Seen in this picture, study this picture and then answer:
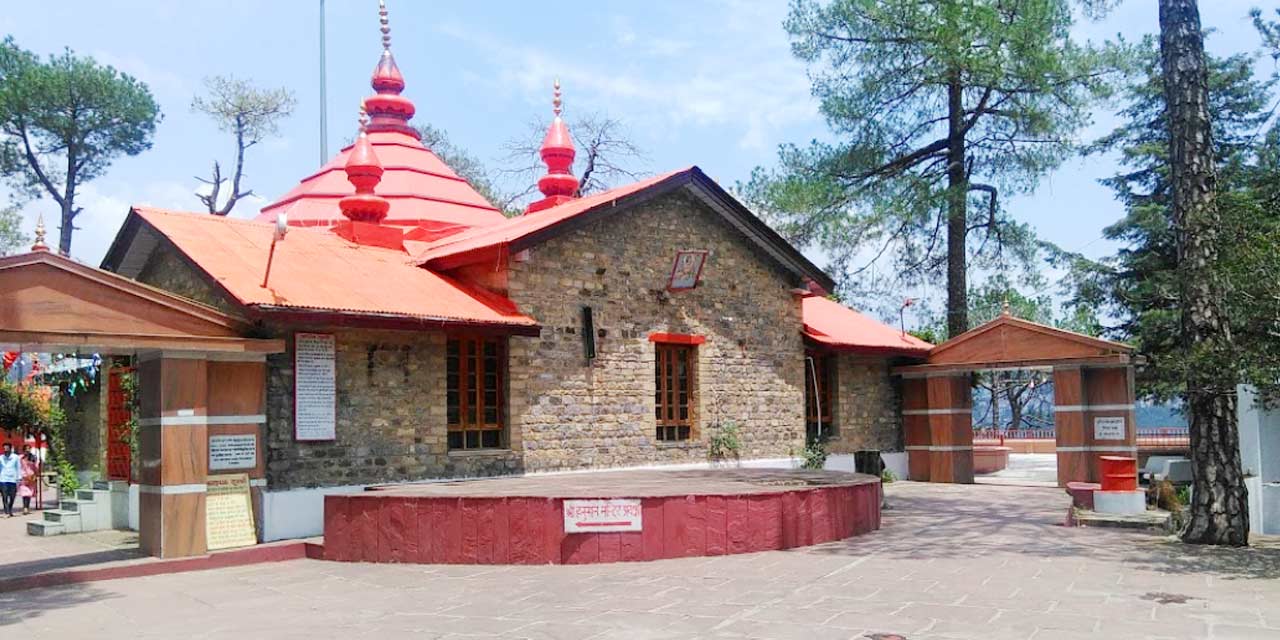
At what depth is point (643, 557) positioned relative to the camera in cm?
1096

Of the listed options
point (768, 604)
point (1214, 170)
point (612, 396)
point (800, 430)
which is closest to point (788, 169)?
point (800, 430)

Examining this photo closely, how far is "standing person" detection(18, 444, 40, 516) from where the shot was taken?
1964 cm

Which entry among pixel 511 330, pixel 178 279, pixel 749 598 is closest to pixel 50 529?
pixel 178 279

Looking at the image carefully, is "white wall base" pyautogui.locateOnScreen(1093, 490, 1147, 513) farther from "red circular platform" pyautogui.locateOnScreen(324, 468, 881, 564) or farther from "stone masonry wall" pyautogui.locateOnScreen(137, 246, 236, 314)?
"stone masonry wall" pyautogui.locateOnScreen(137, 246, 236, 314)

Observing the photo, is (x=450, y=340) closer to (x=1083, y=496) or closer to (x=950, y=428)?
(x=1083, y=496)

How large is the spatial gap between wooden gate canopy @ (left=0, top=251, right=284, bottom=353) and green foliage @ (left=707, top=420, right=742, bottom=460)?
8188mm

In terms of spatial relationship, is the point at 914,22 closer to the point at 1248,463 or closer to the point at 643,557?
the point at 1248,463

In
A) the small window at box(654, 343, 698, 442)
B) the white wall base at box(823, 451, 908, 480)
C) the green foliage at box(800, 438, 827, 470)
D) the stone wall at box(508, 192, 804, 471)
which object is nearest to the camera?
the stone wall at box(508, 192, 804, 471)

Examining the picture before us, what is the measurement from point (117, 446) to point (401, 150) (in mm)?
8627

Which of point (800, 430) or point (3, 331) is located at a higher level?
point (3, 331)

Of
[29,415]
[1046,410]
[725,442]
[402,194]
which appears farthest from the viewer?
[1046,410]

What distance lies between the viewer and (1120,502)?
46.4 feet

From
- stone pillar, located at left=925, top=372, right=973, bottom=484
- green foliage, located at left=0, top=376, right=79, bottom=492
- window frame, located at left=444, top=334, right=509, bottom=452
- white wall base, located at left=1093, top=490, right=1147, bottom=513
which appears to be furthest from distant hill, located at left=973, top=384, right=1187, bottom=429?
green foliage, located at left=0, top=376, right=79, bottom=492

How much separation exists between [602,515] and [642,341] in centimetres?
579
